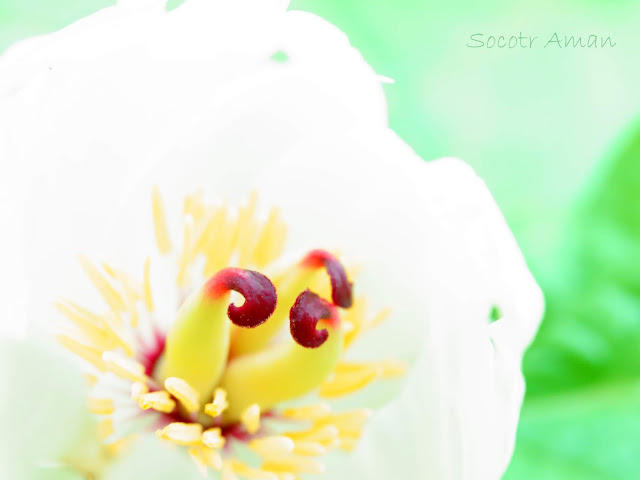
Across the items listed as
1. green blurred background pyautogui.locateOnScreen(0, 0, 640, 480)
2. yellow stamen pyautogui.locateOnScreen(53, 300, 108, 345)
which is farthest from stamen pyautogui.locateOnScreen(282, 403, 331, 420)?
green blurred background pyautogui.locateOnScreen(0, 0, 640, 480)

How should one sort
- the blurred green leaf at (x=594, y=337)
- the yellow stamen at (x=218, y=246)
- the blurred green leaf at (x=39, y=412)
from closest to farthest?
the blurred green leaf at (x=39, y=412), the yellow stamen at (x=218, y=246), the blurred green leaf at (x=594, y=337)

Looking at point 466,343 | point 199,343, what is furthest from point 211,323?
point 466,343

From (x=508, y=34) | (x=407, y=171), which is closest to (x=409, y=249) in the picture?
(x=407, y=171)

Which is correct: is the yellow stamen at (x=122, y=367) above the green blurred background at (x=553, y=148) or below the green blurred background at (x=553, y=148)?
above

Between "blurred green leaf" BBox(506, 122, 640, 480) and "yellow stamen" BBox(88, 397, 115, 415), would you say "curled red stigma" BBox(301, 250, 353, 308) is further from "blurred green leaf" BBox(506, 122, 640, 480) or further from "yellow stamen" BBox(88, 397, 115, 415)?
"blurred green leaf" BBox(506, 122, 640, 480)

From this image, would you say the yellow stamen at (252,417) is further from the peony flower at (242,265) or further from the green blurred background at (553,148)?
the green blurred background at (553,148)

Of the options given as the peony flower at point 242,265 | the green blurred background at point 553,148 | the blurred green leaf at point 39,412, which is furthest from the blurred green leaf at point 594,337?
the blurred green leaf at point 39,412

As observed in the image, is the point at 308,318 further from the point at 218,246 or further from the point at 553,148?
the point at 553,148

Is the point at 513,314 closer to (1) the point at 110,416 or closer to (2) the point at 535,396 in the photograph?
(1) the point at 110,416
